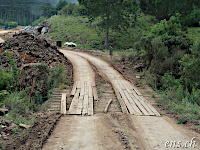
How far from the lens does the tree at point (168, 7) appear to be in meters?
28.4

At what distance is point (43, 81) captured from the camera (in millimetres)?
8648

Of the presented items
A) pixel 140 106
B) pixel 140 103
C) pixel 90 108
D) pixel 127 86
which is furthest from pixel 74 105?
pixel 127 86

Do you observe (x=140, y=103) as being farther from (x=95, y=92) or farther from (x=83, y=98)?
(x=83, y=98)

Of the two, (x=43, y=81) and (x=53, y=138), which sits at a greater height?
(x=43, y=81)

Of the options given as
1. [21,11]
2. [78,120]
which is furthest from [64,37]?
[21,11]

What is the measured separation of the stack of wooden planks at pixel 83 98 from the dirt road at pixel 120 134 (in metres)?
0.46

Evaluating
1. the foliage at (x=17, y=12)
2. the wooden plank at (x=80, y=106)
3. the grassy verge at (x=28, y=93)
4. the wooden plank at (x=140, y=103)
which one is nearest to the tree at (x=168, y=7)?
the wooden plank at (x=140, y=103)

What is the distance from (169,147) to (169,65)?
334 inches

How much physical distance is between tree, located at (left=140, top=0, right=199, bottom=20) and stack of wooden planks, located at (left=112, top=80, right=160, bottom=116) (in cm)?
2383

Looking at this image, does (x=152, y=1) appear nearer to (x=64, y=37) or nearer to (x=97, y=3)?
(x=97, y=3)

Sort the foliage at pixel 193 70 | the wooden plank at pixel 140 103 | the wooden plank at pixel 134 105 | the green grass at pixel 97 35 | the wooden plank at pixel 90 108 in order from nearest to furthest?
the wooden plank at pixel 90 108
the wooden plank at pixel 134 105
the wooden plank at pixel 140 103
the foliage at pixel 193 70
the green grass at pixel 97 35

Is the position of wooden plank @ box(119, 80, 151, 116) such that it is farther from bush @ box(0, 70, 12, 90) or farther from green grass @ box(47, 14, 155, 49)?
green grass @ box(47, 14, 155, 49)

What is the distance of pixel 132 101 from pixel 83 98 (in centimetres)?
227

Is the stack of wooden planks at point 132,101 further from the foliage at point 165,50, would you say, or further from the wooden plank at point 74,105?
the foliage at point 165,50
